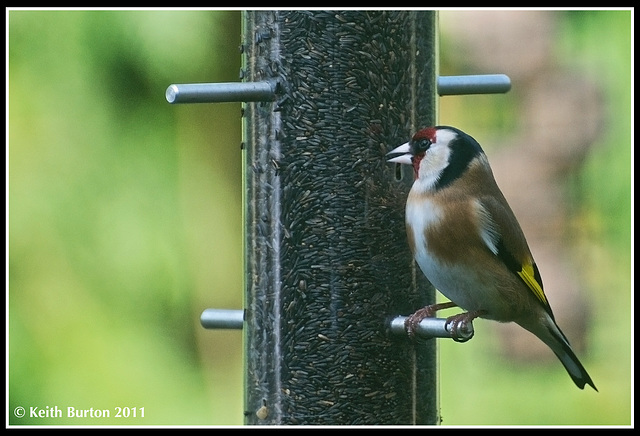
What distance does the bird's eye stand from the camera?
146 inches

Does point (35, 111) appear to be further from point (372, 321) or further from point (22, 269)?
point (372, 321)

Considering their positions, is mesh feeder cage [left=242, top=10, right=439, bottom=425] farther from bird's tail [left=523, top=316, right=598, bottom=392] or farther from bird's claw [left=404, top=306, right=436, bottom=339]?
bird's tail [left=523, top=316, right=598, bottom=392]

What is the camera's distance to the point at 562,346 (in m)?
4.11

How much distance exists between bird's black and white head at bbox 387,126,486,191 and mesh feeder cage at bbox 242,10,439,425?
7 cm

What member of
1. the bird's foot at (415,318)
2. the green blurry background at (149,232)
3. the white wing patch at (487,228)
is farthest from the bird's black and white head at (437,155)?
the green blurry background at (149,232)

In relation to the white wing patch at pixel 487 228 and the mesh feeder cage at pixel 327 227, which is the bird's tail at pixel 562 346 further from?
the mesh feeder cage at pixel 327 227

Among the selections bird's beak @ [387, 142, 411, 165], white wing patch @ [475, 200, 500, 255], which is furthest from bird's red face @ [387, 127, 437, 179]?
white wing patch @ [475, 200, 500, 255]

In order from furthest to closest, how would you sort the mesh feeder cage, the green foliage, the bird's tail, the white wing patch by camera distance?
the green foliage, the bird's tail, the white wing patch, the mesh feeder cage

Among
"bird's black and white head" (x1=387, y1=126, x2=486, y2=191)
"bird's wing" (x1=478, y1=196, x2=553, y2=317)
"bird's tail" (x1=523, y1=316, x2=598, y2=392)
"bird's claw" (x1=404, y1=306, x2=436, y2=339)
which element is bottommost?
"bird's tail" (x1=523, y1=316, x2=598, y2=392)

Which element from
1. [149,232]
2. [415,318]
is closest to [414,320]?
[415,318]

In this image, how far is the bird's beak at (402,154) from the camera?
3.67 m

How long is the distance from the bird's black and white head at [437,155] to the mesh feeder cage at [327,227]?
67mm

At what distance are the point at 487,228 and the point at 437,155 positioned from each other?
0.27 metres

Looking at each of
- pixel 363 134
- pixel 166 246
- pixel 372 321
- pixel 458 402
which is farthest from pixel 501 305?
pixel 166 246
